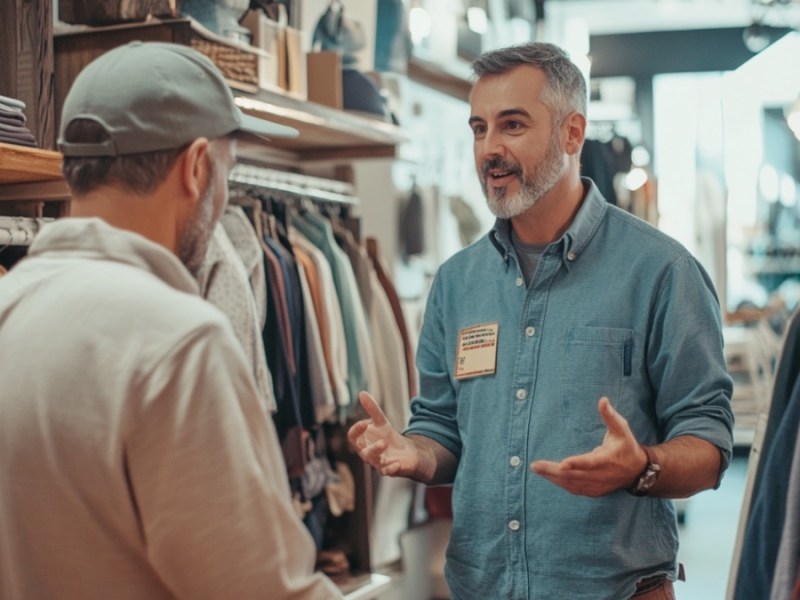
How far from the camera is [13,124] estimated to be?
2.79 metres

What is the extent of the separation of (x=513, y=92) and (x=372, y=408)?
2.56 feet

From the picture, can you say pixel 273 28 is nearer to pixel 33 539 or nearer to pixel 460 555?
pixel 460 555

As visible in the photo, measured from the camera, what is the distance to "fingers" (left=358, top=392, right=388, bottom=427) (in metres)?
2.27

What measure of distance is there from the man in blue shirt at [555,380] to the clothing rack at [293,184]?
1.38 metres

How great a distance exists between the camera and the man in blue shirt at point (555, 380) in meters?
2.19

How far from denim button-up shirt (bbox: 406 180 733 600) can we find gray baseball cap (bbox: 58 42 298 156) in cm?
105

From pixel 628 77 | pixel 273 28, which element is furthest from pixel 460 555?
pixel 628 77

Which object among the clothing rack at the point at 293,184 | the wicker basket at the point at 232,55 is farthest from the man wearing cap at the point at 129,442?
the clothing rack at the point at 293,184

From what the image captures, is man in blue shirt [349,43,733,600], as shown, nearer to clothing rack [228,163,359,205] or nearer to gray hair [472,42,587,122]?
gray hair [472,42,587,122]

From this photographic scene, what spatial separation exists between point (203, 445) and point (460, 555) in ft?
4.09

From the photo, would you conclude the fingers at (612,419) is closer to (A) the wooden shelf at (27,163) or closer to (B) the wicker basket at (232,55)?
(A) the wooden shelf at (27,163)

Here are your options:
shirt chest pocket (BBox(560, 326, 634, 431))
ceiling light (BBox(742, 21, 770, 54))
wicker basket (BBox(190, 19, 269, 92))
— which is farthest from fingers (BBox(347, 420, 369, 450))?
ceiling light (BBox(742, 21, 770, 54))

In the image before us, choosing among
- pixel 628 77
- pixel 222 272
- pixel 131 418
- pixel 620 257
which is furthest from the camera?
pixel 628 77

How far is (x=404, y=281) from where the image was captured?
5.80 meters
